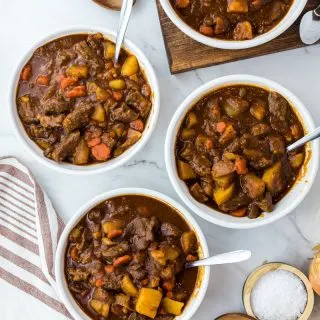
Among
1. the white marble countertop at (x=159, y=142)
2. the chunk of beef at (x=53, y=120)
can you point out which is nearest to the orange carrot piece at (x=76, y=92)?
the chunk of beef at (x=53, y=120)

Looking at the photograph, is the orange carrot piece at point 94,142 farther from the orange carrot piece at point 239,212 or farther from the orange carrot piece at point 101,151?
the orange carrot piece at point 239,212

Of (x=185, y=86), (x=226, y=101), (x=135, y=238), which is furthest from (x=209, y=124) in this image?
(x=135, y=238)

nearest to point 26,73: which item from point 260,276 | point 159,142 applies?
point 159,142

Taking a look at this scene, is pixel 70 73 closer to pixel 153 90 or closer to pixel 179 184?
pixel 153 90

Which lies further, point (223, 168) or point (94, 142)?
point (94, 142)

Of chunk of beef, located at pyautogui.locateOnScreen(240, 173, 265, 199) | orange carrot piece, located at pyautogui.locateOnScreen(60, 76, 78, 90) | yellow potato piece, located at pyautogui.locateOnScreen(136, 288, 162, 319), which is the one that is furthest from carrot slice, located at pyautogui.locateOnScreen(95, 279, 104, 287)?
orange carrot piece, located at pyautogui.locateOnScreen(60, 76, 78, 90)

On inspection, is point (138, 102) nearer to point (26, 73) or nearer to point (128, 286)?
point (26, 73)
